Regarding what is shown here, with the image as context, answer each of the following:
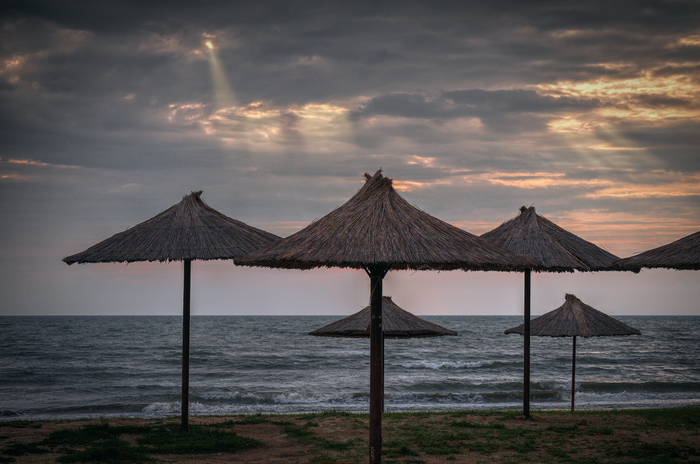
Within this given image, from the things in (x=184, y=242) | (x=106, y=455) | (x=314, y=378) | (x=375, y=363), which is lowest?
(x=314, y=378)

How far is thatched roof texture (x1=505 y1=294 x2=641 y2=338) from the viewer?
508 inches

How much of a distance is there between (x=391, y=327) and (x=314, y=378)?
18.1 m

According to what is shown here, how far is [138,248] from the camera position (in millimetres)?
9281

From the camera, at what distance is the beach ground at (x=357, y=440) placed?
8.82m

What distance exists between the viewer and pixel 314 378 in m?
29.3

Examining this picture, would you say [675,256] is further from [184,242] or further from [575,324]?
[184,242]

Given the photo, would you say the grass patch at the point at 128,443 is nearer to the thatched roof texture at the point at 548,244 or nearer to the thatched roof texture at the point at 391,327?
the thatched roof texture at the point at 391,327

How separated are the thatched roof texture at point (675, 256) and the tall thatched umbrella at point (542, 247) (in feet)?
5.35

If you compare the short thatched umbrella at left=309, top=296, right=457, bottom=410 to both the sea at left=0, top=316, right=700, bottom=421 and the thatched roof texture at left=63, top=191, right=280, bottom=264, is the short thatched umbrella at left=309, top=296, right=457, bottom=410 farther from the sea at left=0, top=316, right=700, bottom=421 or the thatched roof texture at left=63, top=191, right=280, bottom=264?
the sea at left=0, top=316, right=700, bottom=421

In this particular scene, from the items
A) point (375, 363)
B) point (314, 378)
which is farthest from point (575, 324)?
point (314, 378)

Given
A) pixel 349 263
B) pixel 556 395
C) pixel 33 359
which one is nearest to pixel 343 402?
pixel 556 395

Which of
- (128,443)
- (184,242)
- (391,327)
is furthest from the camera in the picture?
(391,327)

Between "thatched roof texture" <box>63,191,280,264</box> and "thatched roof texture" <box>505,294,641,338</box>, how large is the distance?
7.64 m

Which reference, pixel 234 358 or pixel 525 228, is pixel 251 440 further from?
pixel 234 358
